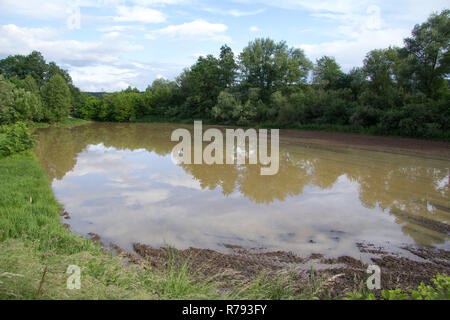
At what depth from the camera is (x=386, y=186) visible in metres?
9.81

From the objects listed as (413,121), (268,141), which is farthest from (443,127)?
(268,141)

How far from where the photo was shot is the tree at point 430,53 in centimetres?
1794

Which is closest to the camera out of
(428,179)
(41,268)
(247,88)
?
(41,268)

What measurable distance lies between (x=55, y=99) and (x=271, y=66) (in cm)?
2540

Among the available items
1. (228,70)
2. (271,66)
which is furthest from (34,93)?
(271,66)

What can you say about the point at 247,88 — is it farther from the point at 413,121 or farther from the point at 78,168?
the point at 78,168

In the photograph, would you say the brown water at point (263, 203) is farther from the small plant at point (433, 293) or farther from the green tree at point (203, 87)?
the green tree at point (203, 87)

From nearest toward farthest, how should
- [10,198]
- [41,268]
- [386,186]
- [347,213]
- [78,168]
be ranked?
[41,268]
[10,198]
[347,213]
[386,186]
[78,168]

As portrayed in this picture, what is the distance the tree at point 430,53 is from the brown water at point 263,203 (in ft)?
26.9

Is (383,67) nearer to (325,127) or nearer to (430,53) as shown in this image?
(430,53)

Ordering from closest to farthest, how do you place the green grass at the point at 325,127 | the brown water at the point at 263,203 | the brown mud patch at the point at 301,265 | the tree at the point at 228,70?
1. the brown mud patch at the point at 301,265
2. the brown water at the point at 263,203
3. the green grass at the point at 325,127
4. the tree at the point at 228,70

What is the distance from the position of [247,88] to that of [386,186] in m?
27.9

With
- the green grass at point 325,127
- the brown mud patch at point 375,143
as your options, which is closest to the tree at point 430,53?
the green grass at point 325,127

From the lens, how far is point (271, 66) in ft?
110
